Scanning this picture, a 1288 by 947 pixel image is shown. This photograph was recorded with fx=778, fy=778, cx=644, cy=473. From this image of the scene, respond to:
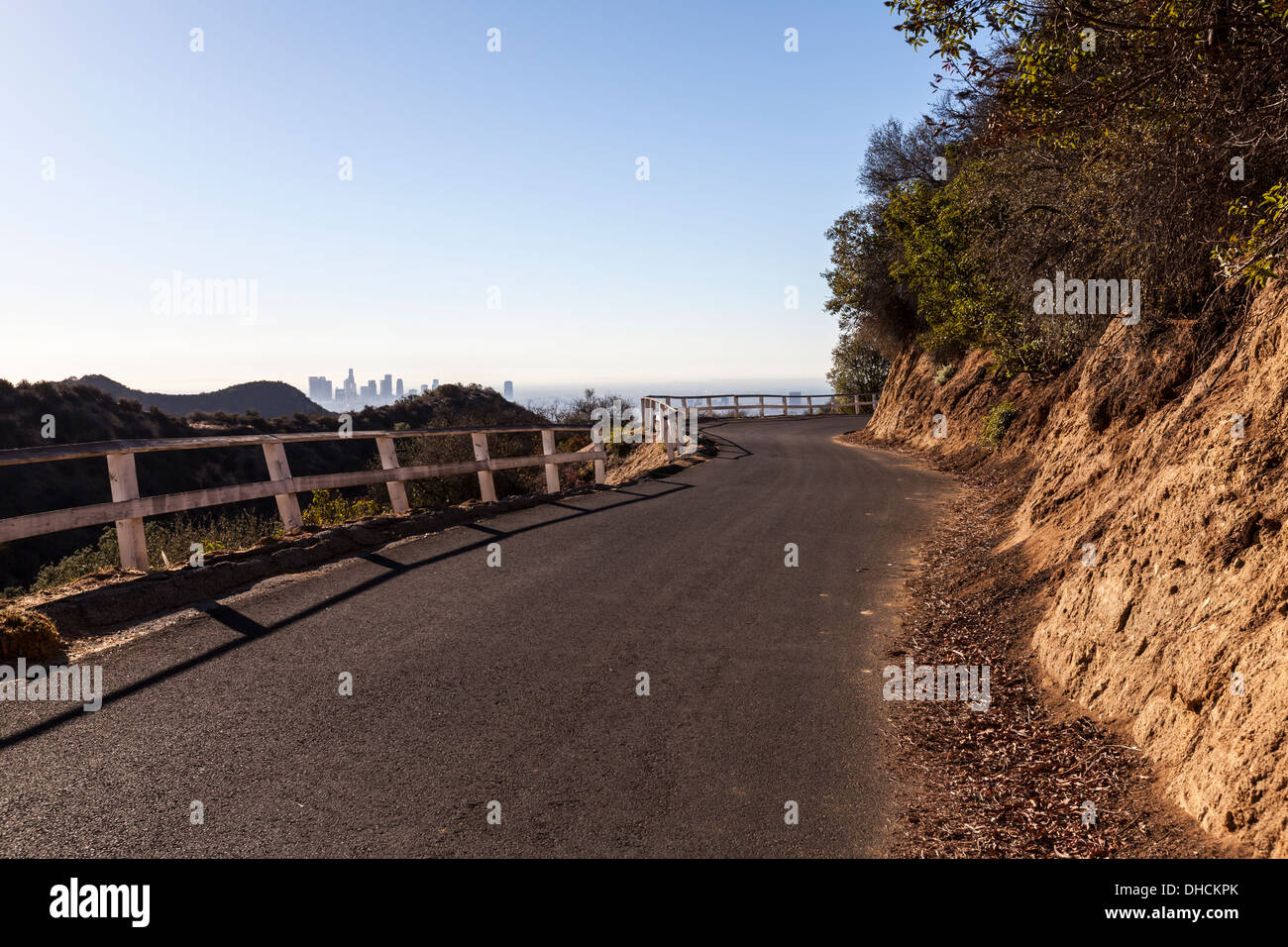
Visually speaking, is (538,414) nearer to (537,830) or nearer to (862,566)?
(862,566)

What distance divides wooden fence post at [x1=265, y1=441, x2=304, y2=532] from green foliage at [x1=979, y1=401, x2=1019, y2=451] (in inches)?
624

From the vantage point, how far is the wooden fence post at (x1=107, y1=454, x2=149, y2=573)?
741 cm

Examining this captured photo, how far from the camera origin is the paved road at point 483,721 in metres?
3.74

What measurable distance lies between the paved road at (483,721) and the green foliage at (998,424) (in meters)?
11.6

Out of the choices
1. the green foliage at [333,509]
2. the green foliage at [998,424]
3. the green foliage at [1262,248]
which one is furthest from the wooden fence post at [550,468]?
the green foliage at [998,424]

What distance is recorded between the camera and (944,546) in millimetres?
10320

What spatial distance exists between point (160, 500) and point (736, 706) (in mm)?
6132

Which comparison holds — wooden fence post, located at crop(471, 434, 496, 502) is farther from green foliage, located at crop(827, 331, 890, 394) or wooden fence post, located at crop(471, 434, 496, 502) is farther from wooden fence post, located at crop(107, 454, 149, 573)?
green foliage, located at crop(827, 331, 890, 394)

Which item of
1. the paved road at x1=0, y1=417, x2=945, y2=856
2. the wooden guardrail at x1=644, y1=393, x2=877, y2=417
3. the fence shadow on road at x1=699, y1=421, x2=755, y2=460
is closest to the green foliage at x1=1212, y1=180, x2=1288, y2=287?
the paved road at x1=0, y1=417, x2=945, y2=856

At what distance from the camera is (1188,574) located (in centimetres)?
486

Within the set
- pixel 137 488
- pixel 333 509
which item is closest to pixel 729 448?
pixel 333 509

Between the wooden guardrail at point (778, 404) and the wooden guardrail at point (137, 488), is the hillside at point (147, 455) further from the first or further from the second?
Result: the wooden guardrail at point (137, 488)

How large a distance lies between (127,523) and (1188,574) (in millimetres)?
8826
